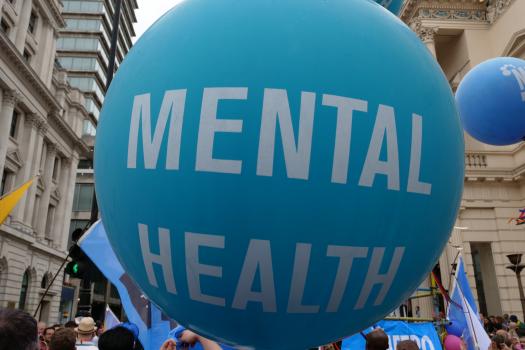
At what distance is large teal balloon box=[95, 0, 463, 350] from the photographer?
1.28m

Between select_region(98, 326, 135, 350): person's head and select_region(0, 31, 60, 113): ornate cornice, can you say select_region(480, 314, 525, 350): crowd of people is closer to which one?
→ select_region(98, 326, 135, 350): person's head

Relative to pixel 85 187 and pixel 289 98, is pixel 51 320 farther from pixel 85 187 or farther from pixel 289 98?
pixel 289 98

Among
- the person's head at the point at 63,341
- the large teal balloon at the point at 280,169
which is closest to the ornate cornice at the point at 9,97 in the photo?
the person's head at the point at 63,341

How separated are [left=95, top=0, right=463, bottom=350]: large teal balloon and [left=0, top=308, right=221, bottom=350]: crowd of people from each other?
0.57 m

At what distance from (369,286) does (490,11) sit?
18042 mm

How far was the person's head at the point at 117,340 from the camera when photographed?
8.57ft

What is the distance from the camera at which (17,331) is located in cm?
167

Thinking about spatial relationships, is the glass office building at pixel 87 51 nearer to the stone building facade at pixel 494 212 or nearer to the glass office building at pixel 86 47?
the glass office building at pixel 86 47

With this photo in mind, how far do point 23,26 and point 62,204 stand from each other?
15.6 metres

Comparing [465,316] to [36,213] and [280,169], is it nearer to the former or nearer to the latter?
[280,169]

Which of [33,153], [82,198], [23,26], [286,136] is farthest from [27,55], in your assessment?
[286,136]

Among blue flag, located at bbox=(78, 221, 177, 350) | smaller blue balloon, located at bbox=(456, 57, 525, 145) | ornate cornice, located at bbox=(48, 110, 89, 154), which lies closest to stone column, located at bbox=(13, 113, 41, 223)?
ornate cornice, located at bbox=(48, 110, 89, 154)

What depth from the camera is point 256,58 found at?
135 centimetres

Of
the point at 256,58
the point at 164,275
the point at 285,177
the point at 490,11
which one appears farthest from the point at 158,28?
the point at 490,11
